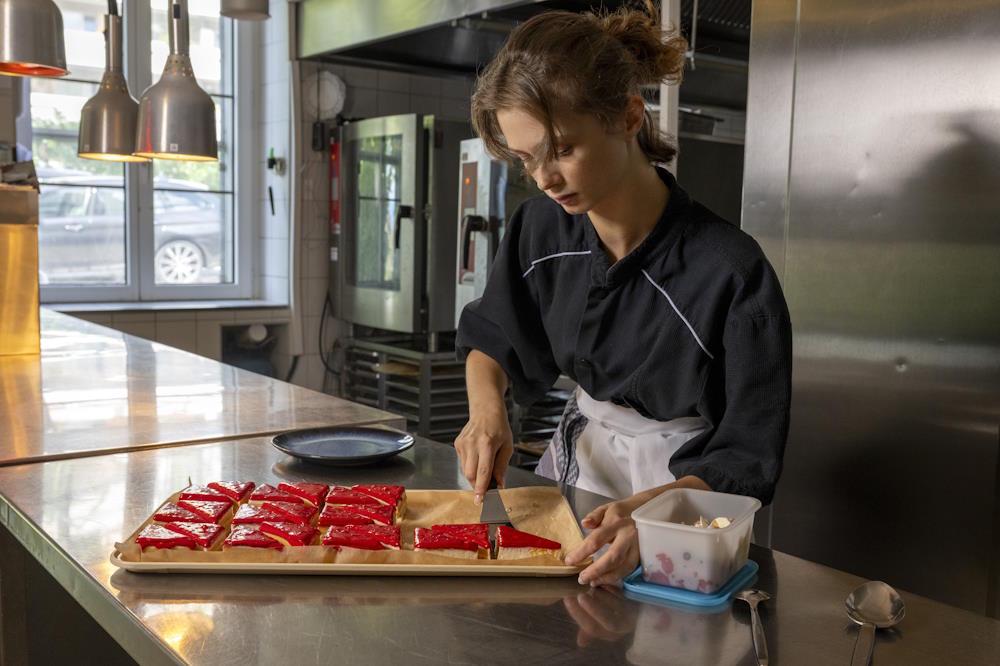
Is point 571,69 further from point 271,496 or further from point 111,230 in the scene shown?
point 111,230

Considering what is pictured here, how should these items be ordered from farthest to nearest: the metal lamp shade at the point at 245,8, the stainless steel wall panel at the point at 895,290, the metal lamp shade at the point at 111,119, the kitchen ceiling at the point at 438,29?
the kitchen ceiling at the point at 438,29
the metal lamp shade at the point at 245,8
the metal lamp shade at the point at 111,119
the stainless steel wall panel at the point at 895,290

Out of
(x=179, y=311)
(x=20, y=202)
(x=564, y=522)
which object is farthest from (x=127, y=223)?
(x=564, y=522)

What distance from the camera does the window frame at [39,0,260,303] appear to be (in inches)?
190

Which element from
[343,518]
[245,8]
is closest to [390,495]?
[343,518]

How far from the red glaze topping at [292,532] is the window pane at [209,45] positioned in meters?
4.37

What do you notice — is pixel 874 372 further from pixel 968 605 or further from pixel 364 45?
pixel 364 45

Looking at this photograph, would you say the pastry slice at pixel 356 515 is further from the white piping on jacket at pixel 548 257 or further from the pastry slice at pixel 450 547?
the white piping on jacket at pixel 548 257

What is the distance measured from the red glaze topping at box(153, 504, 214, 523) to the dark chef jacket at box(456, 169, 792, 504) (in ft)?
2.20

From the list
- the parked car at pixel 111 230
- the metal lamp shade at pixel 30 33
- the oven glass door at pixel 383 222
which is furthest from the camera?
the parked car at pixel 111 230

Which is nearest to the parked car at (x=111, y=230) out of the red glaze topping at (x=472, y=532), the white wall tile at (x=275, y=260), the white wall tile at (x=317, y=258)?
the white wall tile at (x=275, y=260)

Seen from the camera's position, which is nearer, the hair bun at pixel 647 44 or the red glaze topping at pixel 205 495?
the red glaze topping at pixel 205 495

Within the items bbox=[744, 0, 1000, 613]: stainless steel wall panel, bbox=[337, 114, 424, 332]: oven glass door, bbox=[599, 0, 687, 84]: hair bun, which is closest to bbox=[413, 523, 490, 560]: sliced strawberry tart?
bbox=[599, 0, 687, 84]: hair bun

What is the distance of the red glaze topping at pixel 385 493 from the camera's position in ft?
4.26

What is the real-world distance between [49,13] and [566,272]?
1.42 metres
